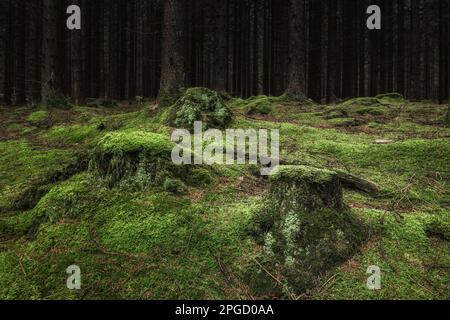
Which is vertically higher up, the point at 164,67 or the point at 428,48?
the point at 428,48

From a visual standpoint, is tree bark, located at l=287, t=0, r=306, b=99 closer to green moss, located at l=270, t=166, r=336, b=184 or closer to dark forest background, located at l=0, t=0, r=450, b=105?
dark forest background, located at l=0, t=0, r=450, b=105

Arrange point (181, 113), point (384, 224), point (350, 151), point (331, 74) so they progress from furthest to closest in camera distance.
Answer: point (331, 74) < point (181, 113) < point (350, 151) < point (384, 224)

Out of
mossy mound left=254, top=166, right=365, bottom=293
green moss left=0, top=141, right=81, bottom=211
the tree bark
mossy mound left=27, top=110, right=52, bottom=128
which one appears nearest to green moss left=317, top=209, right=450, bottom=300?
mossy mound left=254, top=166, right=365, bottom=293

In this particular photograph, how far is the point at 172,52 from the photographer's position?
9336 mm

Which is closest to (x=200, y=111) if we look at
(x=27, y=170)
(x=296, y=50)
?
(x=27, y=170)

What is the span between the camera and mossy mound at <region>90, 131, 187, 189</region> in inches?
158

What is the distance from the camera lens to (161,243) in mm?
3332

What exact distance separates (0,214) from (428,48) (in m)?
26.8

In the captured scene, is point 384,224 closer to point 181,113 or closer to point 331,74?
point 181,113

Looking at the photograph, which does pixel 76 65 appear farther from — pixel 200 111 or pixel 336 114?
pixel 336 114

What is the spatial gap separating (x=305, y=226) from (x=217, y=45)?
45.1ft

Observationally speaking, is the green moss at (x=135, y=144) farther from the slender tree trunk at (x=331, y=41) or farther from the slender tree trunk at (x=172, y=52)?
the slender tree trunk at (x=331, y=41)

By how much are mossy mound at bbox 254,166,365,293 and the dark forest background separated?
674cm
